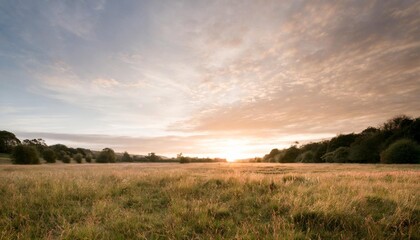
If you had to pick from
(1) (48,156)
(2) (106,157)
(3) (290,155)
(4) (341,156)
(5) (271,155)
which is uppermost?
(5) (271,155)

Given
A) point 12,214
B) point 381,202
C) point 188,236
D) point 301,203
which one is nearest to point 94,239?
point 188,236

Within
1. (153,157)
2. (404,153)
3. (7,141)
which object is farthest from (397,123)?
(7,141)

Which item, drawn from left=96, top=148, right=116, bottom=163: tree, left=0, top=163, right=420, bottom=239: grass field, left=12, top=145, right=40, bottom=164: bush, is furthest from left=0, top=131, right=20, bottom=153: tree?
left=0, top=163, right=420, bottom=239: grass field

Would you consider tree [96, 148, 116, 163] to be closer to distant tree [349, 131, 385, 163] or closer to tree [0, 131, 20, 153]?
tree [0, 131, 20, 153]

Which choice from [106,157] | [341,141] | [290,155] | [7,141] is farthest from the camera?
[290,155]

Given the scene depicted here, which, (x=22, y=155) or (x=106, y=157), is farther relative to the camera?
(x=106, y=157)

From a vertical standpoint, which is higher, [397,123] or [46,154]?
[397,123]

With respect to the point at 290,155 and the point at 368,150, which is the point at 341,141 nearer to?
the point at 368,150

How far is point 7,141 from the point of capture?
8794cm

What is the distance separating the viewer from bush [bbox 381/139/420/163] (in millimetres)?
47344

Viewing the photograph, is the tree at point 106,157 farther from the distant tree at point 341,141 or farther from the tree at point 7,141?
the distant tree at point 341,141

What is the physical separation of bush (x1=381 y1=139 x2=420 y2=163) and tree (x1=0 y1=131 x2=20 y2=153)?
333 feet

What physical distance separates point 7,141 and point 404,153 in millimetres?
110078

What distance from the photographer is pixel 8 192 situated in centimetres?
977
